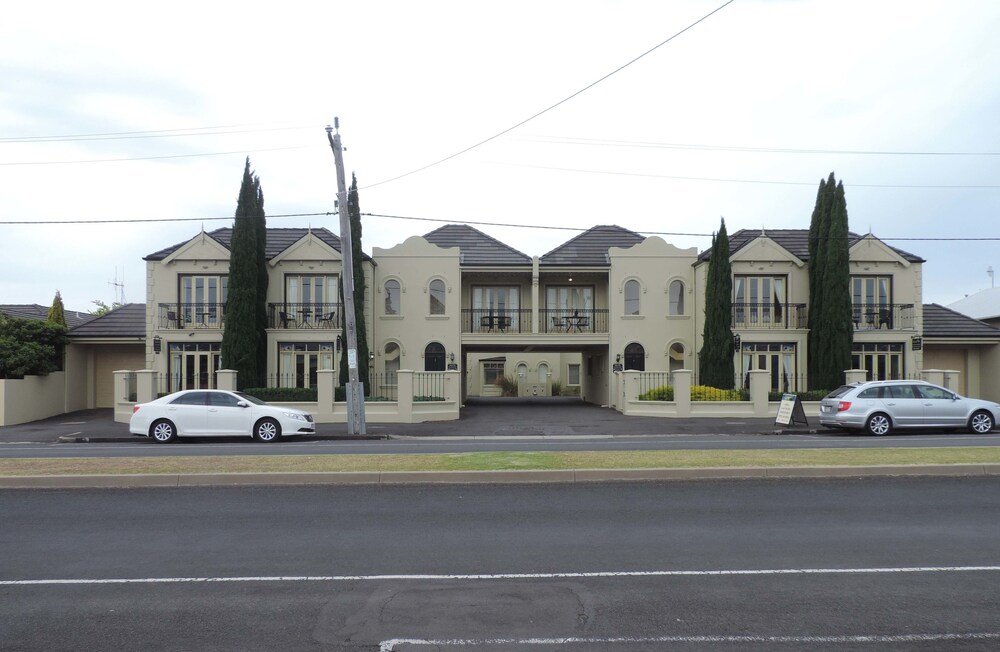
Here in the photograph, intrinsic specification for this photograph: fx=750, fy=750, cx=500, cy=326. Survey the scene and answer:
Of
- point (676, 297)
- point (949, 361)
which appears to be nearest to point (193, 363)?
point (676, 297)

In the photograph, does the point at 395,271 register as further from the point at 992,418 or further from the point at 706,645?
the point at 706,645

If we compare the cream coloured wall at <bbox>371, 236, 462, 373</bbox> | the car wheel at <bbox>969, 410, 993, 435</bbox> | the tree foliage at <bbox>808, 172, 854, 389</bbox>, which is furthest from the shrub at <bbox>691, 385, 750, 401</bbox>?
the cream coloured wall at <bbox>371, 236, 462, 373</bbox>

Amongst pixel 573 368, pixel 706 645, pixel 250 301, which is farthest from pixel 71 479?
pixel 573 368

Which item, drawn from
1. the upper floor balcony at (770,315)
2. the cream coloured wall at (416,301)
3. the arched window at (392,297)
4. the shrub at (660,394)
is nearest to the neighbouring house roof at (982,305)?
the upper floor balcony at (770,315)

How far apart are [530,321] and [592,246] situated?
4491mm

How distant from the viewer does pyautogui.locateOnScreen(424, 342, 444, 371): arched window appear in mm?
31969

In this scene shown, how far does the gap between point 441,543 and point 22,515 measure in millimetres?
5411

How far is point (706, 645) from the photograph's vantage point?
5047 millimetres

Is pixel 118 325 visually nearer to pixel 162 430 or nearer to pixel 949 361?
pixel 162 430

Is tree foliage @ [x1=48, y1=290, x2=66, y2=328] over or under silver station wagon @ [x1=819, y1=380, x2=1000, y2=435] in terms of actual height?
over

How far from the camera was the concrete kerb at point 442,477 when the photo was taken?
429 inches

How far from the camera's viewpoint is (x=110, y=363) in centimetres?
3206

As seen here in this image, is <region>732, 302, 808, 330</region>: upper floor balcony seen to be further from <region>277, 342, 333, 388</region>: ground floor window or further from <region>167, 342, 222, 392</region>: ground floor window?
<region>167, 342, 222, 392</region>: ground floor window

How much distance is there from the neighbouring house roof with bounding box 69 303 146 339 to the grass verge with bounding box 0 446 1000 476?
19.8 m
